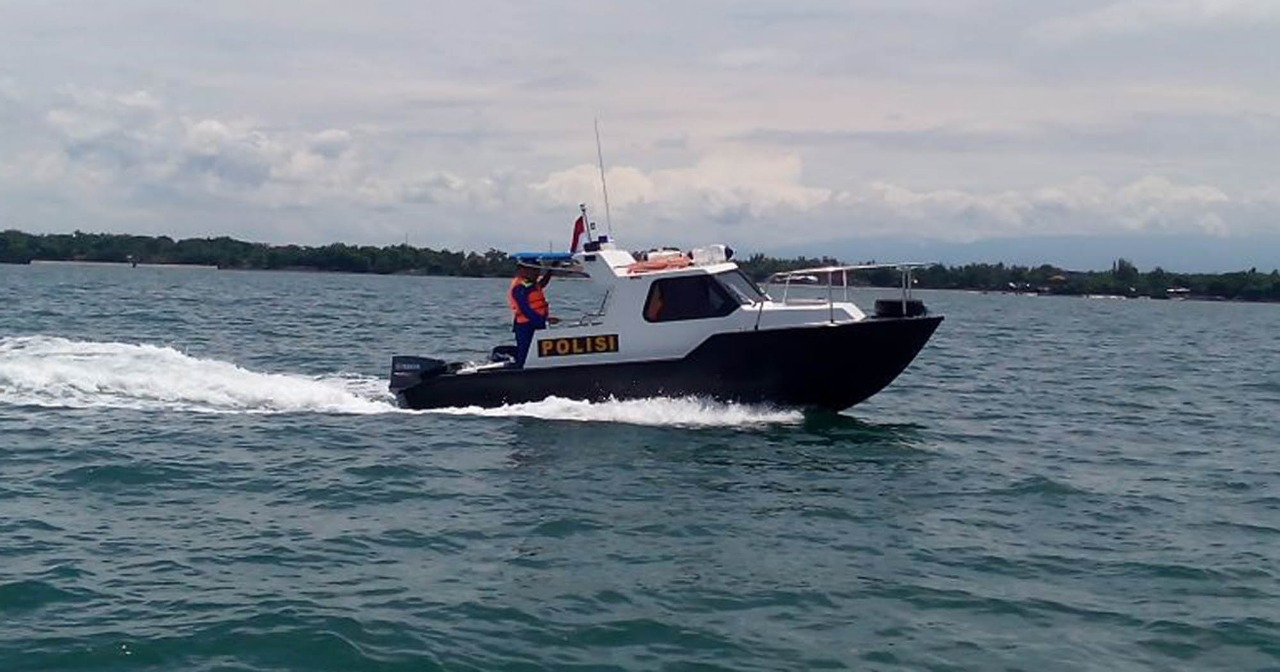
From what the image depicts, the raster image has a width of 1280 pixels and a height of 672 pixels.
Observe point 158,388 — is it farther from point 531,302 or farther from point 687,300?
point 687,300

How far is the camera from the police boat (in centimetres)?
1780

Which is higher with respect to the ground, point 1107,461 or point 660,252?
point 660,252

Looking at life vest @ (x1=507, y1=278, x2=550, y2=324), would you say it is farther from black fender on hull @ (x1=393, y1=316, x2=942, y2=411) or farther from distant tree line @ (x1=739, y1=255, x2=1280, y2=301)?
distant tree line @ (x1=739, y1=255, x2=1280, y2=301)

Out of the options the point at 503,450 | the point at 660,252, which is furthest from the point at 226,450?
the point at 660,252

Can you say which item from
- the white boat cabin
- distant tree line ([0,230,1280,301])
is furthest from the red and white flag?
distant tree line ([0,230,1280,301])

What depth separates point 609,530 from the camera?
466 inches

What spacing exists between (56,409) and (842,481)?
1072 centimetres

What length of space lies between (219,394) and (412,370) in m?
3.00

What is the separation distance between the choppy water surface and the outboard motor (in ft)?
1.92

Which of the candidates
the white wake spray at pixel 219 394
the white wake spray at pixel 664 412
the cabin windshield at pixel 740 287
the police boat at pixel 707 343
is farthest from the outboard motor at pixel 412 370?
the cabin windshield at pixel 740 287

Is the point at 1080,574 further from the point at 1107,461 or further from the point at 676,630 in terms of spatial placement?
the point at 1107,461

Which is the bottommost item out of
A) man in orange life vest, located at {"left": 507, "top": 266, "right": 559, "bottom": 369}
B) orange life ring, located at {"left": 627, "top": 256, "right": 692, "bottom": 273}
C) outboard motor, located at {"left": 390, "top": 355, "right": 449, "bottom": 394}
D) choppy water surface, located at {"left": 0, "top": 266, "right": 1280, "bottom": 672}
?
choppy water surface, located at {"left": 0, "top": 266, "right": 1280, "bottom": 672}

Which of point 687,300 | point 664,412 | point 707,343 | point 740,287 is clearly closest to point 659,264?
point 687,300

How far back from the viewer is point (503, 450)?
1567 centimetres
